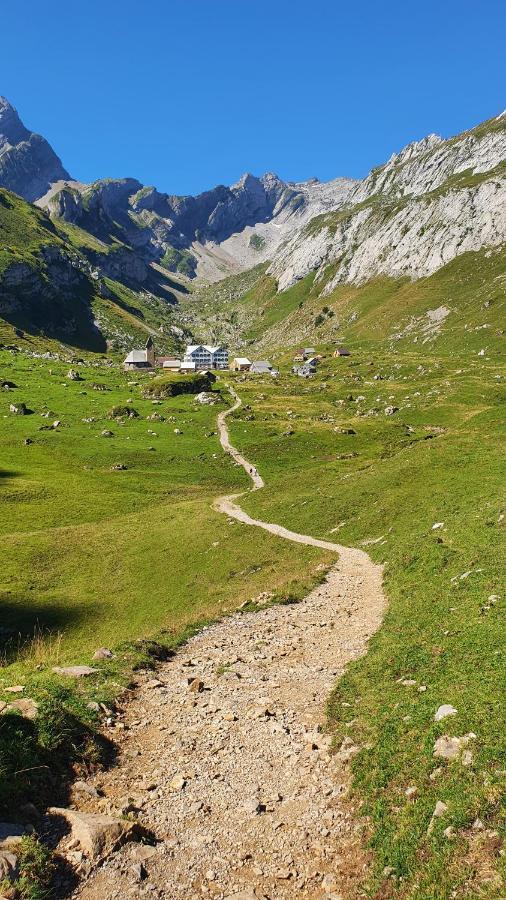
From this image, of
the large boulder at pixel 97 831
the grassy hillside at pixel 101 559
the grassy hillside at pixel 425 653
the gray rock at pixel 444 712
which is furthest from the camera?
the grassy hillside at pixel 101 559

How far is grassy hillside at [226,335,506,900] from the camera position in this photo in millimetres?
10156

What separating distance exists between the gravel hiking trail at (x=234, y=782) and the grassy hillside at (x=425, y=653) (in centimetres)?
96

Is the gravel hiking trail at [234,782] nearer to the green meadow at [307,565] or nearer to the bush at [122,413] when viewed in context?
the green meadow at [307,565]

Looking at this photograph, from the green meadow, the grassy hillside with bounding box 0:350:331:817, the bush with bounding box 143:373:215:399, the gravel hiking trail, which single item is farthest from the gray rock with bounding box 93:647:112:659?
the bush with bounding box 143:373:215:399

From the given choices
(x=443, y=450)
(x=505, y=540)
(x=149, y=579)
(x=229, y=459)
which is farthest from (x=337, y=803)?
(x=229, y=459)

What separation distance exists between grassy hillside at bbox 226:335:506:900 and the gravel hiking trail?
0.96 metres

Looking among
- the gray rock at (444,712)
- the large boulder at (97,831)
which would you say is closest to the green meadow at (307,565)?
the gray rock at (444,712)

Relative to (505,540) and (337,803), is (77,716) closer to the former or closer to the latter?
(337,803)

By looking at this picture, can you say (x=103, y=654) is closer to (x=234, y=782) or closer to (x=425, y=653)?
(x=234, y=782)

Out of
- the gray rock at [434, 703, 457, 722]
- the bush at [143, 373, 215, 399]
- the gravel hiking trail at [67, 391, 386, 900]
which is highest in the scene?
the bush at [143, 373, 215, 399]

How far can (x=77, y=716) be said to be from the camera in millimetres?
15656

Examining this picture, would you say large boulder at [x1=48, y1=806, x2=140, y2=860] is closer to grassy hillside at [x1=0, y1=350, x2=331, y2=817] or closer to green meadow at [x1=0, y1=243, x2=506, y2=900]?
grassy hillside at [x1=0, y1=350, x2=331, y2=817]

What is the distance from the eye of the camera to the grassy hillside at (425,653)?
10.2m

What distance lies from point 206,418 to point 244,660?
102 m
